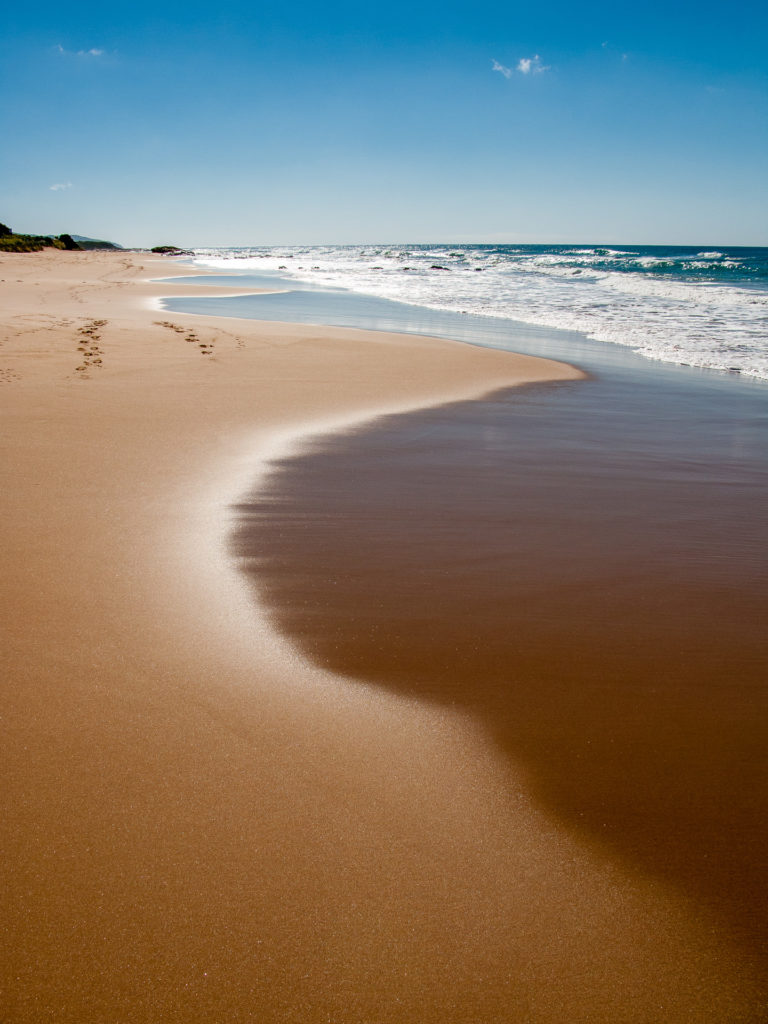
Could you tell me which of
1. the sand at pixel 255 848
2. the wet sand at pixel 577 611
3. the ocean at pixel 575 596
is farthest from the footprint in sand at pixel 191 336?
the sand at pixel 255 848

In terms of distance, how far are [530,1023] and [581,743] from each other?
0.84m

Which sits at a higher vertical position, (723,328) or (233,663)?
(723,328)

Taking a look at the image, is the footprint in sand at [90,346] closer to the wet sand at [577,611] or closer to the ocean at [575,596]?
the ocean at [575,596]

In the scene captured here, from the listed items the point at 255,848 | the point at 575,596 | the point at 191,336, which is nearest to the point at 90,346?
the point at 191,336

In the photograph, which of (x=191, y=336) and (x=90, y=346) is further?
(x=191, y=336)

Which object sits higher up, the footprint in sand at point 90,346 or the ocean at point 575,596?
the footprint in sand at point 90,346

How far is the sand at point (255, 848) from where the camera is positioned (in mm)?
1342

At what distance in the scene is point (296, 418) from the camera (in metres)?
5.61

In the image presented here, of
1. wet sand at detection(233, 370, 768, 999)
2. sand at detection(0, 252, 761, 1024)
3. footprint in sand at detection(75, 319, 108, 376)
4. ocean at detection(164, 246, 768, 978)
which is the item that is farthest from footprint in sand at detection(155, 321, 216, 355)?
sand at detection(0, 252, 761, 1024)

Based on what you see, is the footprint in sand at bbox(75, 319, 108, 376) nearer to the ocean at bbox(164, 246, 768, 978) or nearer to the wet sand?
the ocean at bbox(164, 246, 768, 978)

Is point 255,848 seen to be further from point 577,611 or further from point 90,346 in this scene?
point 90,346

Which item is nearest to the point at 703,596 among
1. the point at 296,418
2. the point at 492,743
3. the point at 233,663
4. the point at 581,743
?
the point at 581,743

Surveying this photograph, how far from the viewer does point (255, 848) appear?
1.60 metres

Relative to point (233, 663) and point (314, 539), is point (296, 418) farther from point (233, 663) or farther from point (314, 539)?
point (233, 663)
